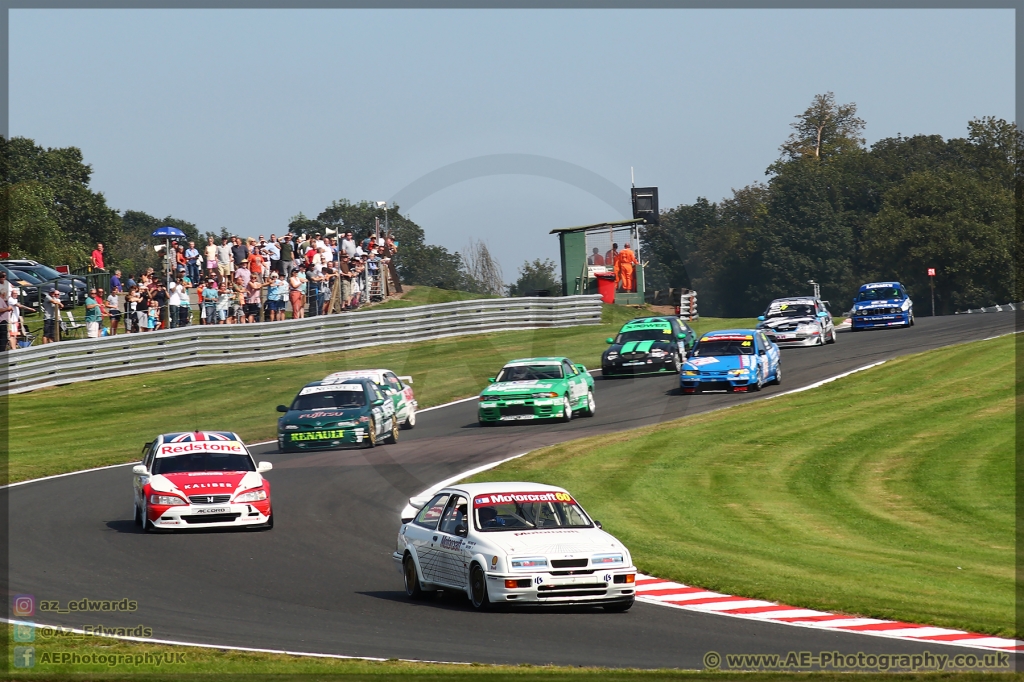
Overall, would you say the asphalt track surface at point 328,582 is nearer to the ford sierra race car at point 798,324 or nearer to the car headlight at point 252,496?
the car headlight at point 252,496

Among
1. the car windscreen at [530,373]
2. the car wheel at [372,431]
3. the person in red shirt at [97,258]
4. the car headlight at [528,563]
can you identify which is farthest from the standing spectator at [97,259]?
the car headlight at [528,563]

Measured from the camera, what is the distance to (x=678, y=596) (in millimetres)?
13477

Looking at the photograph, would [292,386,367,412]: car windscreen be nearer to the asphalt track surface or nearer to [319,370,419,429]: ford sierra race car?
[319,370,419,429]: ford sierra race car

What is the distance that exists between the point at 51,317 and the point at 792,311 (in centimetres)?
2194

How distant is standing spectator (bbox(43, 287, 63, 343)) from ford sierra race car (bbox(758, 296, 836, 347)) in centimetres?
2060

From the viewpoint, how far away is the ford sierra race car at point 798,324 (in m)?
38.1

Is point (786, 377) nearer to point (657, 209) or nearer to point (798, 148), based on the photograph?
point (657, 209)

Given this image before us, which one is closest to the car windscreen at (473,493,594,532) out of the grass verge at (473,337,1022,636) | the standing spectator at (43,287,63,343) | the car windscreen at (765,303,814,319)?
the grass verge at (473,337,1022,636)

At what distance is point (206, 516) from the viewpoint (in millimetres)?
17844

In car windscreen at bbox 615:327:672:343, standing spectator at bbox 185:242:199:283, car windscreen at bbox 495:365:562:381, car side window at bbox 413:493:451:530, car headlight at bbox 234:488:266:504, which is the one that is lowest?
car headlight at bbox 234:488:266:504

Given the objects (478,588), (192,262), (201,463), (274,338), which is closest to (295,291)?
(274,338)

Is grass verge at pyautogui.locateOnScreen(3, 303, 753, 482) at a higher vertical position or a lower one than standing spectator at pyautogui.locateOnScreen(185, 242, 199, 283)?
lower

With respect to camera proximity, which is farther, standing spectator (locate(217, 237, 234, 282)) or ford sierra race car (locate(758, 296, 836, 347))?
ford sierra race car (locate(758, 296, 836, 347))

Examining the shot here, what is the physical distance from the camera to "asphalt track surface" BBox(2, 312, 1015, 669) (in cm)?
1108
